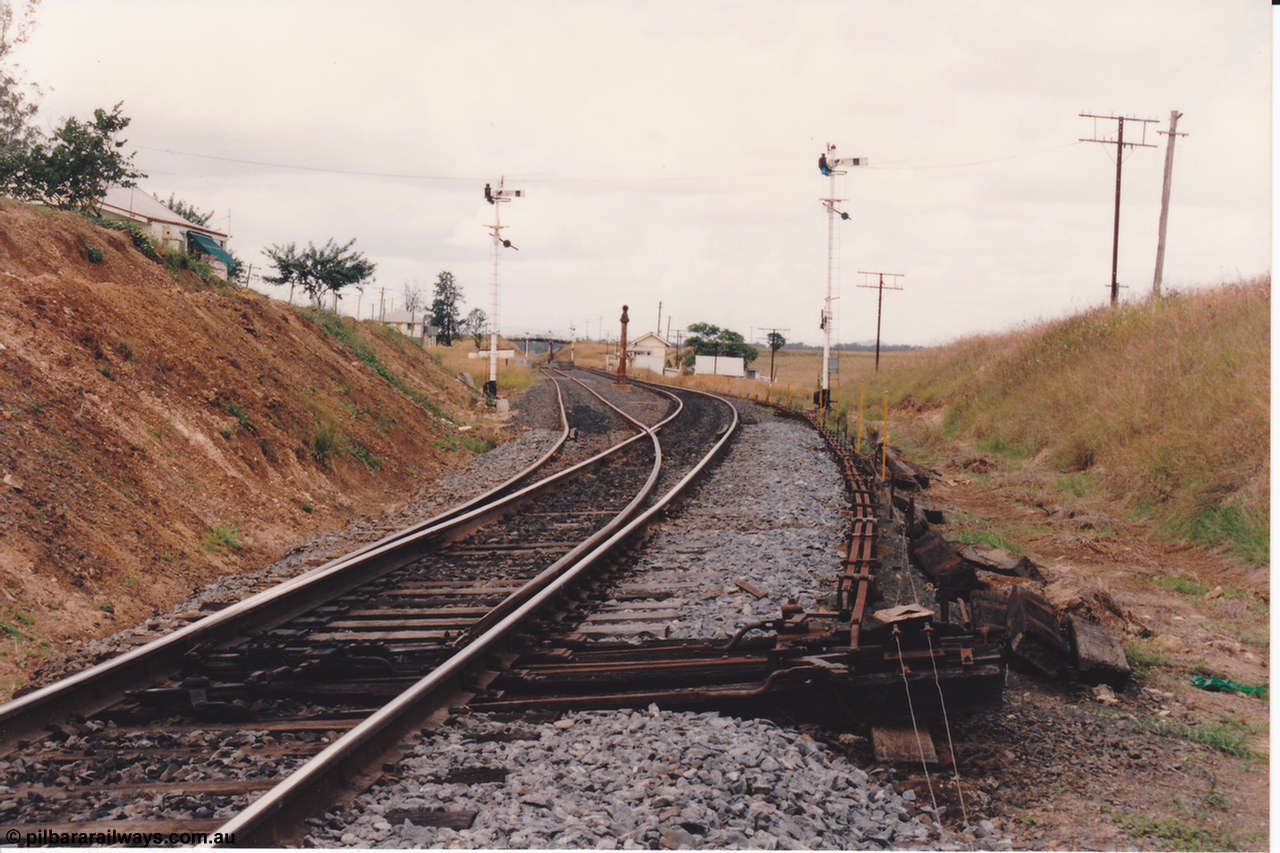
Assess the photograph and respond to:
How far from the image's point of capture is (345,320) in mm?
29000

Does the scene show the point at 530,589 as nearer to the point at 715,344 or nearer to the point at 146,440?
the point at 146,440

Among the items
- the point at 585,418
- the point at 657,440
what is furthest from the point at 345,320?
the point at 657,440

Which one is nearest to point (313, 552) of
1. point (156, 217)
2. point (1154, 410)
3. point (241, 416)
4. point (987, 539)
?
point (241, 416)

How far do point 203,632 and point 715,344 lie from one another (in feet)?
360

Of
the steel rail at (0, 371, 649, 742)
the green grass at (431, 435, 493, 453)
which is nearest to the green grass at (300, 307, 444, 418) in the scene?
the green grass at (431, 435, 493, 453)

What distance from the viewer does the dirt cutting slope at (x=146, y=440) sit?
6801mm

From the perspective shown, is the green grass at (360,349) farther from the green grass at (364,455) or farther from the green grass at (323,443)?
the green grass at (323,443)

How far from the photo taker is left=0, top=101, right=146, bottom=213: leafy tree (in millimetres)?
26250

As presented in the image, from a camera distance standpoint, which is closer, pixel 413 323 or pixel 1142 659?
pixel 1142 659

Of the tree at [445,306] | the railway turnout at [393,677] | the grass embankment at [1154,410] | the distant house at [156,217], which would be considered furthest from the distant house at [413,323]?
the railway turnout at [393,677]

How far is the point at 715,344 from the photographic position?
11406 cm

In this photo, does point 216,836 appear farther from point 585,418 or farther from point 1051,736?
point 585,418

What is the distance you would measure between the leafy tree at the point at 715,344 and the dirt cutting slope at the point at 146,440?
9215cm

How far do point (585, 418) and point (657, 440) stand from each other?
264 inches
